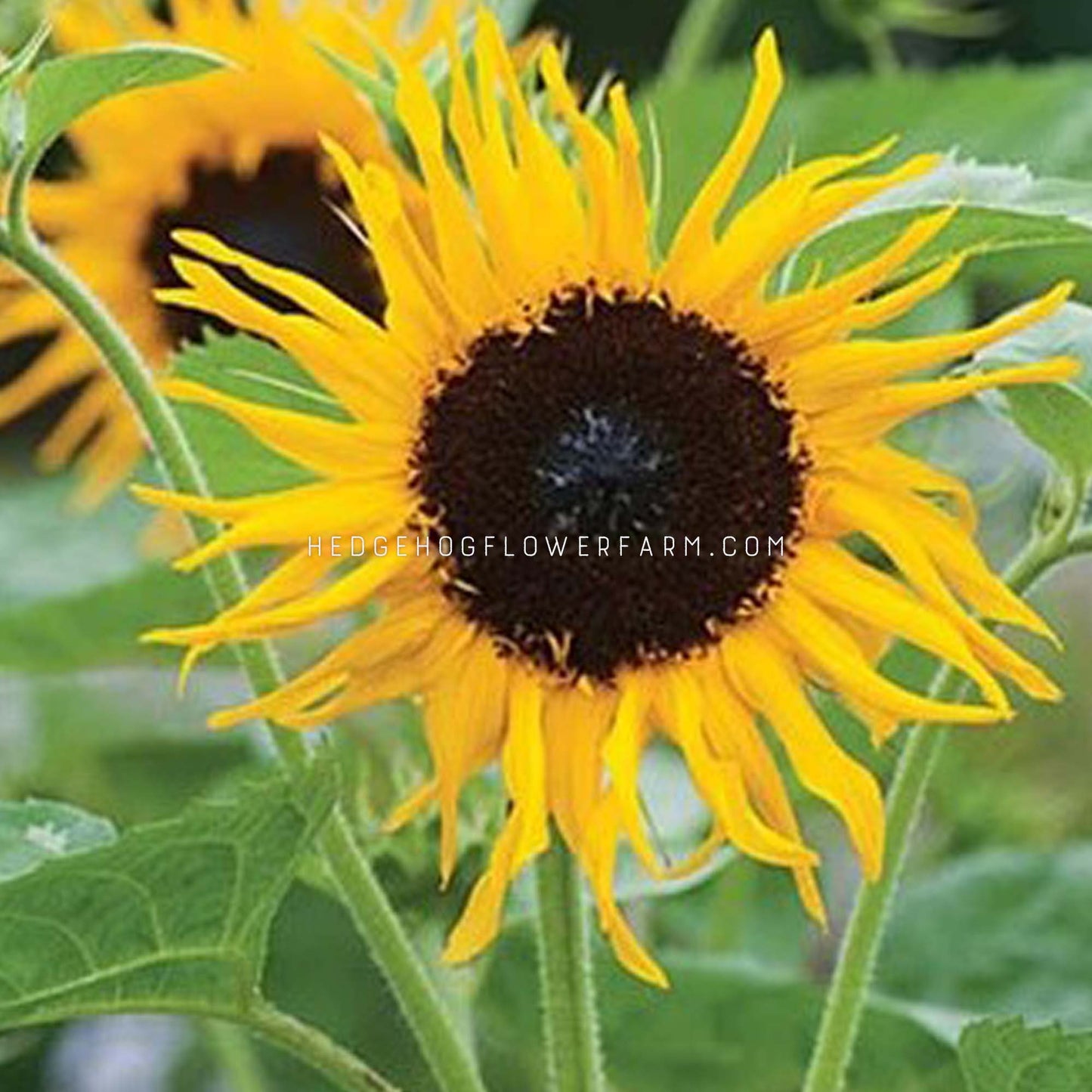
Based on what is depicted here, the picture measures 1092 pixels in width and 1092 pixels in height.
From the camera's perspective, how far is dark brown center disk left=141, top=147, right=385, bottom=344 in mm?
1072

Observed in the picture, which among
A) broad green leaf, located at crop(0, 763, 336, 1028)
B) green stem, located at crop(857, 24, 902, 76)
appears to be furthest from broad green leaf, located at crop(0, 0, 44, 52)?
broad green leaf, located at crop(0, 763, 336, 1028)

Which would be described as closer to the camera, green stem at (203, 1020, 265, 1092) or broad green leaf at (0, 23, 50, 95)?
broad green leaf at (0, 23, 50, 95)

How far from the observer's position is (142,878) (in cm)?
61

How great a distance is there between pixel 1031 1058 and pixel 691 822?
0.89 ft

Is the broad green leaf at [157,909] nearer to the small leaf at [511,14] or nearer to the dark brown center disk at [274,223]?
the small leaf at [511,14]

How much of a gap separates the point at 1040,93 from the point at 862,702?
502 mm

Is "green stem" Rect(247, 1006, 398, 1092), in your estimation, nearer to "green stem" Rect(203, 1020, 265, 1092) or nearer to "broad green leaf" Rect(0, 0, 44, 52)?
"green stem" Rect(203, 1020, 265, 1092)

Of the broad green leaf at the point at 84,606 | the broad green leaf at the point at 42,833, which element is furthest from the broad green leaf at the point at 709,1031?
the broad green leaf at the point at 42,833

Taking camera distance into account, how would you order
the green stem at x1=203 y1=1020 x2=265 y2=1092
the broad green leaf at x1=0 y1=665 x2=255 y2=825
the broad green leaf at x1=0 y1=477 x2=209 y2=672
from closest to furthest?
the green stem at x1=203 y1=1020 x2=265 y2=1092
the broad green leaf at x1=0 y1=477 x2=209 y2=672
the broad green leaf at x1=0 y1=665 x2=255 y2=825

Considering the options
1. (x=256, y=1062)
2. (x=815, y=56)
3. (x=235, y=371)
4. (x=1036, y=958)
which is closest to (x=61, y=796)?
(x=256, y=1062)

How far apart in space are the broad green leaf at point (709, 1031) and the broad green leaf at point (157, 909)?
27cm

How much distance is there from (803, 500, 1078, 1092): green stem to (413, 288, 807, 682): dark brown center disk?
0.16 ft

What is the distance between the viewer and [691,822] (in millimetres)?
895

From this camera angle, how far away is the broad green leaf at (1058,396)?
1.98 ft
